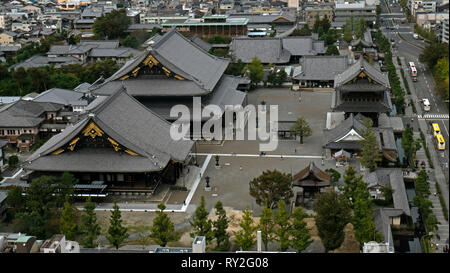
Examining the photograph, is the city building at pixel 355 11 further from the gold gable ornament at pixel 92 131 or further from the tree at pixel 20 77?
the gold gable ornament at pixel 92 131

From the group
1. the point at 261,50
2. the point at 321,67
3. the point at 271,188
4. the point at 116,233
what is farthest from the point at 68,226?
the point at 261,50

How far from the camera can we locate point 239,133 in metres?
35.8

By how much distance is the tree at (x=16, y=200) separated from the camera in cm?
2431

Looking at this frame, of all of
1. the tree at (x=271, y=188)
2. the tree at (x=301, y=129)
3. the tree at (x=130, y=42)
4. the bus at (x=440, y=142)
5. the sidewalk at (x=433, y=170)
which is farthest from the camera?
the tree at (x=130, y=42)

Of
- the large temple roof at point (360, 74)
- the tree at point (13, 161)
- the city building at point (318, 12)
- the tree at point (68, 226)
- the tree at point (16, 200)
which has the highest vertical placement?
the city building at point (318, 12)

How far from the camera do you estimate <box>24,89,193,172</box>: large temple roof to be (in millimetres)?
25734

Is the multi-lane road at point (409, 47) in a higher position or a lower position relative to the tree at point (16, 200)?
higher

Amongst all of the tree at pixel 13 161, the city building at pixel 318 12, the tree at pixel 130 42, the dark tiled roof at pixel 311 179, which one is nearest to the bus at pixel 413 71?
the dark tiled roof at pixel 311 179

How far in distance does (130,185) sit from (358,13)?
56.1m
